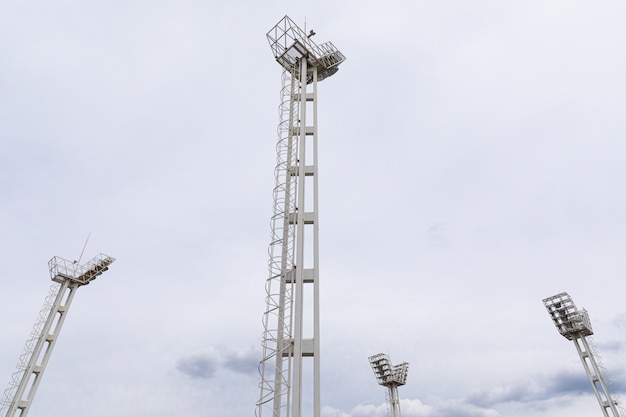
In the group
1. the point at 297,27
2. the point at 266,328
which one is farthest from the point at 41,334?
the point at 297,27

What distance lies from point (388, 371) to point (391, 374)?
2.02 feet

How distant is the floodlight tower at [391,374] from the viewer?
226ft

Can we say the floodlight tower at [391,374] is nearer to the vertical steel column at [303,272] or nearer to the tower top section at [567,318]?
the tower top section at [567,318]

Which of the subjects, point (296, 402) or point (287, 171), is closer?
point (296, 402)

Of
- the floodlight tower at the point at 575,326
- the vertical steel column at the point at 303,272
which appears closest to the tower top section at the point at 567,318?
the floodlight tower at the point at 575,326

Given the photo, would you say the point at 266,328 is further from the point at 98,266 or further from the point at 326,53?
the point at 98,266

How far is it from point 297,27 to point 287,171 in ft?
47.3

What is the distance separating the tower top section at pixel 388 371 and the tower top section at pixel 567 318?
22688 millimetres

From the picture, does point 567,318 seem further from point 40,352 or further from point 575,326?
point 40,352

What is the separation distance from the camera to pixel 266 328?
3022 centimetres

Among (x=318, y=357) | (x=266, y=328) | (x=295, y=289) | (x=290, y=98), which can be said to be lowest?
(x=318, y=357)

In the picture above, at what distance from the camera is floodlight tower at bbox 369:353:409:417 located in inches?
2717

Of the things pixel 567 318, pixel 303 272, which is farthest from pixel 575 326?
pixel 303 272

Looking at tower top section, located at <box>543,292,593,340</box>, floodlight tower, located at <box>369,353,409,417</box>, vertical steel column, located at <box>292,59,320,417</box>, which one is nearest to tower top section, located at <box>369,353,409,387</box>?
floodlight tower, located at <box>369,353,409,417</box>
